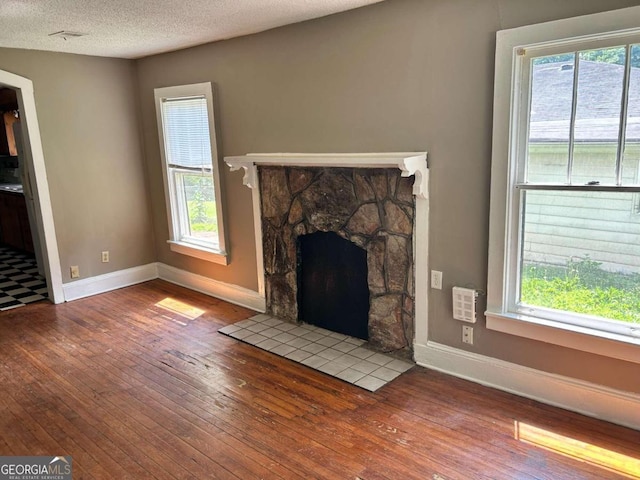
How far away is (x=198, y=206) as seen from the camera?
16.0 ft

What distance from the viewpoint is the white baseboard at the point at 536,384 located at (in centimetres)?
255

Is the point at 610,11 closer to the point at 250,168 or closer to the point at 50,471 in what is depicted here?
the point at 250,168

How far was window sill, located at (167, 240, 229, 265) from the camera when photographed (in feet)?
15.2

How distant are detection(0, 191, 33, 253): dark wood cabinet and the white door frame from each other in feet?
6.27

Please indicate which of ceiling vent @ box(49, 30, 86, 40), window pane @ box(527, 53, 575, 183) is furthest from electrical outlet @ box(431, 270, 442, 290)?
ceiling vent @ box(49, 30, 86, 40)

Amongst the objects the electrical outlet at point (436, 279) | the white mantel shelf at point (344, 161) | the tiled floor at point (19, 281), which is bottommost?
the tiled floor at point (19, 281)

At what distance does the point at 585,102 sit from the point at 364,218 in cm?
152

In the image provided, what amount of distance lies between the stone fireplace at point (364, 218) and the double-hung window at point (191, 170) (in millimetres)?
663

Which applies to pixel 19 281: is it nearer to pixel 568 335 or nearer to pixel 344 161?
pixel 344 161

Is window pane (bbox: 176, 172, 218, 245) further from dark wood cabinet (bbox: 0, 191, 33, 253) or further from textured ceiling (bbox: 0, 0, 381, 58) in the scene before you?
dark wood cabinet (bbox: 0, 191, 33, 253)

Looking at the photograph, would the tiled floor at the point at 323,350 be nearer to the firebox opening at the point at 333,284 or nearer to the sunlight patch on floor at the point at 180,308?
the firebox opening at the point at 333,284

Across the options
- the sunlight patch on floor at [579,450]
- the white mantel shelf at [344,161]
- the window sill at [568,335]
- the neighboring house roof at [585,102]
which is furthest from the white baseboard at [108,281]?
the neighboring house roof at [585,102]

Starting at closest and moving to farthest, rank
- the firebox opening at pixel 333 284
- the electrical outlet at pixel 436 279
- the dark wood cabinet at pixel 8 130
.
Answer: the electrical outlet at pixel 436 279, the firebox opening at pixel 333 284, the dark wood cabinet at pixel 8 130

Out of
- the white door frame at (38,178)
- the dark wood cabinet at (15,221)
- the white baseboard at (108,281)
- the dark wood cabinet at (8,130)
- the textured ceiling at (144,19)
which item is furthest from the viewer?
the dark wood cabinet at (8,130)
